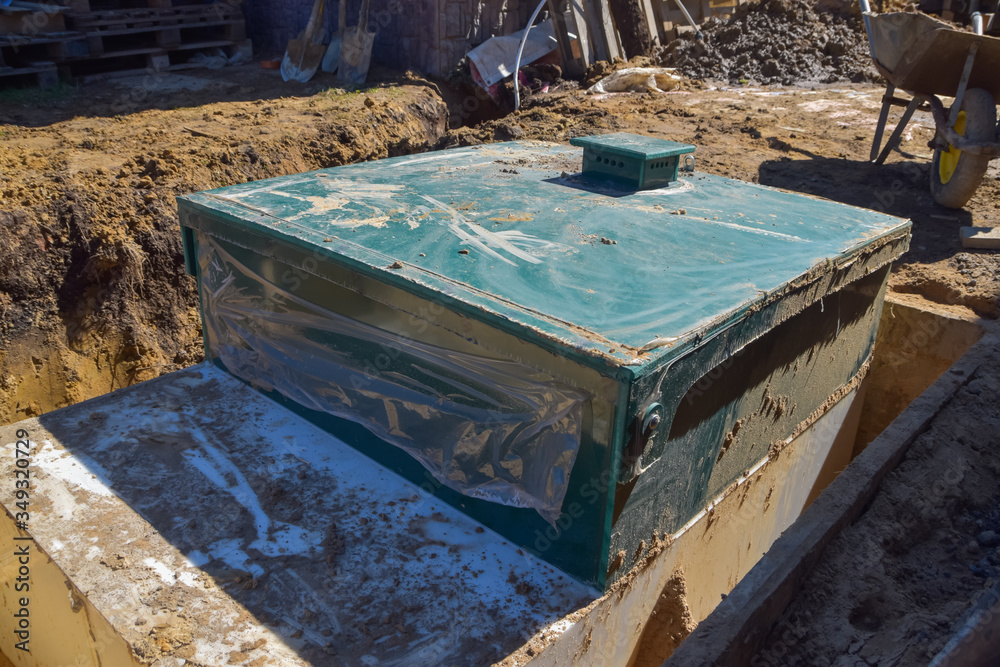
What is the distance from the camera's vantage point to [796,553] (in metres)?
2.72

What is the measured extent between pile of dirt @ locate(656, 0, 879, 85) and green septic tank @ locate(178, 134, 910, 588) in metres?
7.54

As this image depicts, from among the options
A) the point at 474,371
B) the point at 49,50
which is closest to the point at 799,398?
the point at 474,371

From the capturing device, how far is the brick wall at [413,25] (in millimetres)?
9547

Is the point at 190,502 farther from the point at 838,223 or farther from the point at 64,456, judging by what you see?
the point at 838,223

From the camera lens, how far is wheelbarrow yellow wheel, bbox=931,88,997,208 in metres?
5.51

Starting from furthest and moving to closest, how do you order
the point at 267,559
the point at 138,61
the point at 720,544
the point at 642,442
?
the point at 138,61
the point at 720,544
the point at 267,559
the point at 642,442

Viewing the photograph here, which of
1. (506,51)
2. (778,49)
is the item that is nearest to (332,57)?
(506,51)

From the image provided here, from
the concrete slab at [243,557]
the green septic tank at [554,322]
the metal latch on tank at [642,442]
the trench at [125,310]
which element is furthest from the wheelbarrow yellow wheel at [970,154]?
the concrete slab at [243,557]

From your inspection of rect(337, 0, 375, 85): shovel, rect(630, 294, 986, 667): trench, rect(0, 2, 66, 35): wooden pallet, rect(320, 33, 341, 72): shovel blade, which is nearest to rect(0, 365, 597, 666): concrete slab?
rect(630, 294, 986, 667): trench

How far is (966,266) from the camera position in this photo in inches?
196

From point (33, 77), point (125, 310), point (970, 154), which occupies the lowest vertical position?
point (125, 310)

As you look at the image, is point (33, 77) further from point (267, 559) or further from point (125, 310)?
point (267, 559)

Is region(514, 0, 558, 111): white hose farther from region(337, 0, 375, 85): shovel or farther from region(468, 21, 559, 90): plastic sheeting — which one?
region(337, 0, 375, 85): shovel

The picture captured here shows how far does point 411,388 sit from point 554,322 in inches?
29.0
